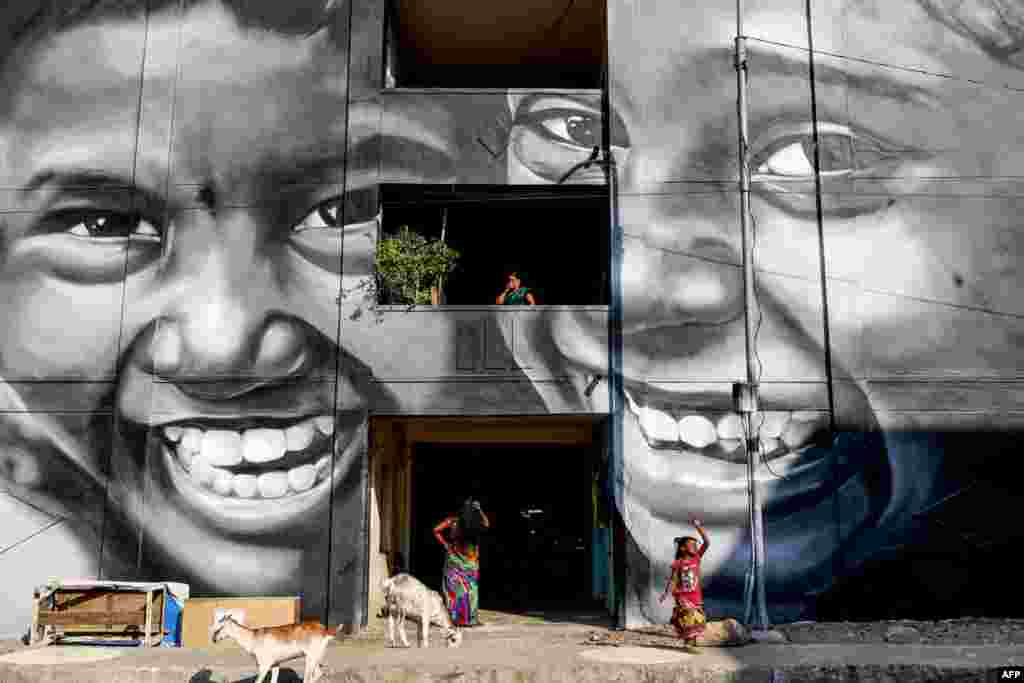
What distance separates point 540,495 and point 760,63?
27.8 ft

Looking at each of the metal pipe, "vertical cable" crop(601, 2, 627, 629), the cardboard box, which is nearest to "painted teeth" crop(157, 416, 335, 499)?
the cardboard box

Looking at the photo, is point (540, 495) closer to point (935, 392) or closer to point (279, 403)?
point (279, 403)

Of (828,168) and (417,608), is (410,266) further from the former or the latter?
(828,168)

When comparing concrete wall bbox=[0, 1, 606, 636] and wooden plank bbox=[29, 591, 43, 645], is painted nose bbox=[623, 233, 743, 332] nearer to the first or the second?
concrete wall bbox=[0, 1, 606, 636]

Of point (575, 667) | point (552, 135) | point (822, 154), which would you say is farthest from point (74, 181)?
point (822, 154)

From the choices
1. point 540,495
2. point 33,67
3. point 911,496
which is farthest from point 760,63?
point 33,67

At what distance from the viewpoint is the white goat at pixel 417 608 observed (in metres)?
10.8

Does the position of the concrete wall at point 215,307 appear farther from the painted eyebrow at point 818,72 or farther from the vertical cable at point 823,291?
the painted eyebrow at point 818,72

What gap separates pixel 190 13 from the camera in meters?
14.0

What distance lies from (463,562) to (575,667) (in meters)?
3.71

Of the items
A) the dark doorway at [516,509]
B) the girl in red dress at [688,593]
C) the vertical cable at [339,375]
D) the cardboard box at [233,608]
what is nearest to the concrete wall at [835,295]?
the girl in red dress at [688,593]

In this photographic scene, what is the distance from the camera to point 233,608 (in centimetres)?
1216

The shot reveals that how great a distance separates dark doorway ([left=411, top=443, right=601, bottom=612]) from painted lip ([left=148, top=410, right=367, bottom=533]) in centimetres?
410

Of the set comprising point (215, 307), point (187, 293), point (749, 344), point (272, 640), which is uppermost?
point (187, 293)
